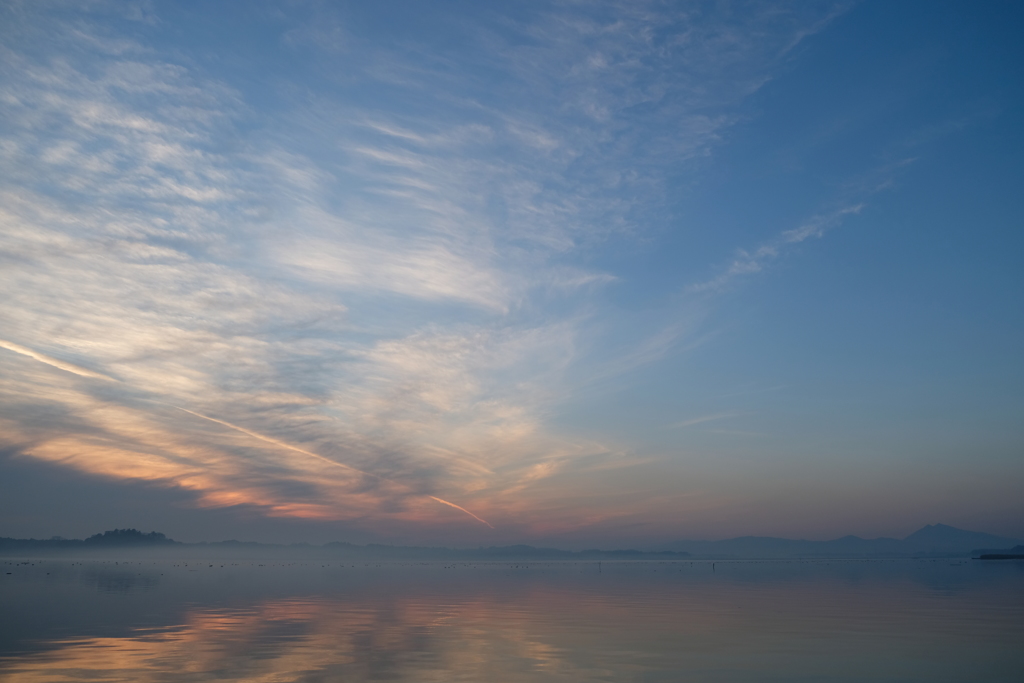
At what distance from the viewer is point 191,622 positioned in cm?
4297

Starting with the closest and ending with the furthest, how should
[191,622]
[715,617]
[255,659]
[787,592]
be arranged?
[255,659] < [191,622] < [715,617] < [787,592]

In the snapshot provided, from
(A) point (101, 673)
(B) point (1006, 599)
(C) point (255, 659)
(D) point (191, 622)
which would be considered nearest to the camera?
(A) point (101, 673)

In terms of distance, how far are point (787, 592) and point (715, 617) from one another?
35656mm

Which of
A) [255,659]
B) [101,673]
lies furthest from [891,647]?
[101,673]

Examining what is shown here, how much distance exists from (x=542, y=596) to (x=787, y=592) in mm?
29140

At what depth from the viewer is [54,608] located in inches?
2009

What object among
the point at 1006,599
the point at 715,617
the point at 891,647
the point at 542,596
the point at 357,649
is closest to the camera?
the point at 357,649

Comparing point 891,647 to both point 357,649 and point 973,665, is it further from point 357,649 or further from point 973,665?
point 357,649

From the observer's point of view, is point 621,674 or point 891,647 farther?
point 891,647

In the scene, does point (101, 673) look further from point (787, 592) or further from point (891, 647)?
point (787, 592)

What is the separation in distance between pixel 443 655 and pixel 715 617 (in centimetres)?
2568

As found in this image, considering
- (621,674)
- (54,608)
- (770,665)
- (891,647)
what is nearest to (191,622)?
(54,608)

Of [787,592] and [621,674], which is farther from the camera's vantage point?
[787,592]

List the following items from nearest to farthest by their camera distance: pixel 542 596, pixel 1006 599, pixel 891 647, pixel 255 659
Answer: pixel 255 659 < pixel 891 647 < pixel 1006 599 < pixel 542 596
